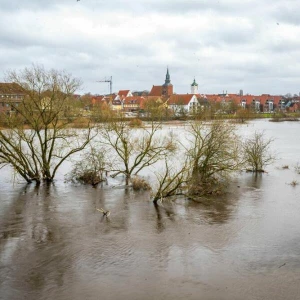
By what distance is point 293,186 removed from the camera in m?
27.2

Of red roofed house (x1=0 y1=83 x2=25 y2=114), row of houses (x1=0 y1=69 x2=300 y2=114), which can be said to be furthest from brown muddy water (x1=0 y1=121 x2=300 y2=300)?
row of houses (x1=0 y1=69 x2=300 y2=114)

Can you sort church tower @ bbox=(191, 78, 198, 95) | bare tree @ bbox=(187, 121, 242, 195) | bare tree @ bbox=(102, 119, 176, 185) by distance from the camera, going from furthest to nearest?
church tower @ bbox=(191, 78, 198, 95) < bare tree @ bbox=(102, 119, 176, 185) < bare tree @ bbox=(187, 121, 242, 195)

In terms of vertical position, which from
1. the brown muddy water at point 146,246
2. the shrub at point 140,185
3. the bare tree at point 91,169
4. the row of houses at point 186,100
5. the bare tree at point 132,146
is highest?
the row of houses at point 186,100

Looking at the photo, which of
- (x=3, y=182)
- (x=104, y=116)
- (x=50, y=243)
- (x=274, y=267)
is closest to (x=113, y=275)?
(x=50, y=243)

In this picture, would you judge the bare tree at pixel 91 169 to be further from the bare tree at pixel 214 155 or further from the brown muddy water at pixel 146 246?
the bare tree at pixel 214 155

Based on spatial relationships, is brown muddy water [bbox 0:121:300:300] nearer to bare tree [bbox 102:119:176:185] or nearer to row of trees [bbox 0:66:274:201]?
row of trees [bbox 0:66:274:201]

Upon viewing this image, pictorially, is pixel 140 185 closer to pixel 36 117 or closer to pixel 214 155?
pixel 214 155

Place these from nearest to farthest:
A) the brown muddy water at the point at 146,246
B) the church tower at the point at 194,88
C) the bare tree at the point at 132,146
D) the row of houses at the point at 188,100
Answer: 1. the brown muddy water at the point at 146,246
2. the bare tree at the point at 132,146
3. the row of houses at the point at 188,100
4. the church tower at the point at 194,88

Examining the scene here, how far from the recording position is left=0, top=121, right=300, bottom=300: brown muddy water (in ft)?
41.7

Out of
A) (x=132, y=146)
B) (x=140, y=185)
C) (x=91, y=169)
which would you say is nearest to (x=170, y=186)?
(x=140, y=185)

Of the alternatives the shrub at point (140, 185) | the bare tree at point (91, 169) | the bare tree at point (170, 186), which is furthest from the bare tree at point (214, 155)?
the bare tree at point (91, 169)

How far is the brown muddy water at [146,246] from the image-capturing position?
41.7 ft

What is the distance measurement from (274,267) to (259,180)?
15.6 m

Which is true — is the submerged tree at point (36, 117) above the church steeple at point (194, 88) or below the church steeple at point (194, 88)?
below
